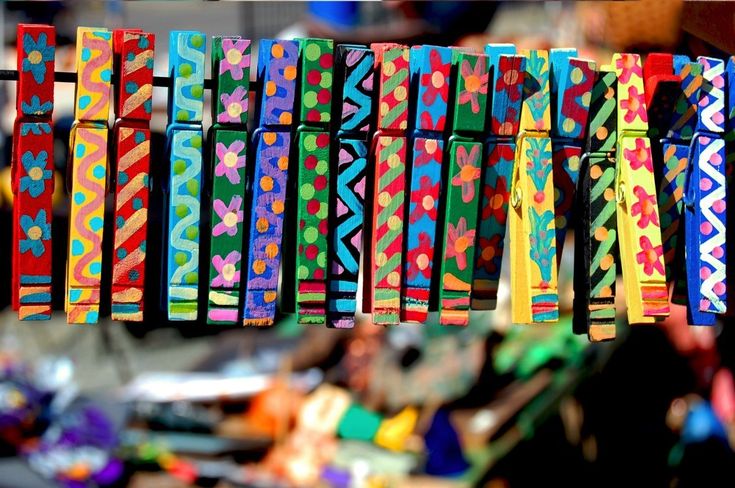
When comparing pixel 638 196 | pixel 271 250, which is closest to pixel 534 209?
pixel 638 196

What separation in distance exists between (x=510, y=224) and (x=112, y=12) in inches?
191

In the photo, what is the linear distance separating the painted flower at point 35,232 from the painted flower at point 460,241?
0.62 meters

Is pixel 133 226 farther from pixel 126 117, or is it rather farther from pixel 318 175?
pixel 318 175

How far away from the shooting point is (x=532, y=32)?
17.4 feet

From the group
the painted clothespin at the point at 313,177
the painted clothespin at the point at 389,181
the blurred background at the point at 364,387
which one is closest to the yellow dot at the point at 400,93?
the painted clothespin at the point at 389,181

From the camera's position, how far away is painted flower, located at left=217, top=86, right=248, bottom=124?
1.56 meters

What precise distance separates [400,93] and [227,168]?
0.29 metres

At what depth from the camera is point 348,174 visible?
1620 mm

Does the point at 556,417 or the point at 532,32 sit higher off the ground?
the point at 532,32

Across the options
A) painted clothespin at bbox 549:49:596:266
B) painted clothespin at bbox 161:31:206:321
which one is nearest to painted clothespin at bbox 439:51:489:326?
painted clothespin at bbox 549:49:596:266

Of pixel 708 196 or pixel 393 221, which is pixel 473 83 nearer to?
pixel 393 221

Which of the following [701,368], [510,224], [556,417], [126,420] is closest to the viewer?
[510,224]

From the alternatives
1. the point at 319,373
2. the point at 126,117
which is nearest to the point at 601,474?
the point at 319,373

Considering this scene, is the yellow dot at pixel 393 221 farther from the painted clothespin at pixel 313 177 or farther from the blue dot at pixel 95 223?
the blue dot at pixel 95 223
